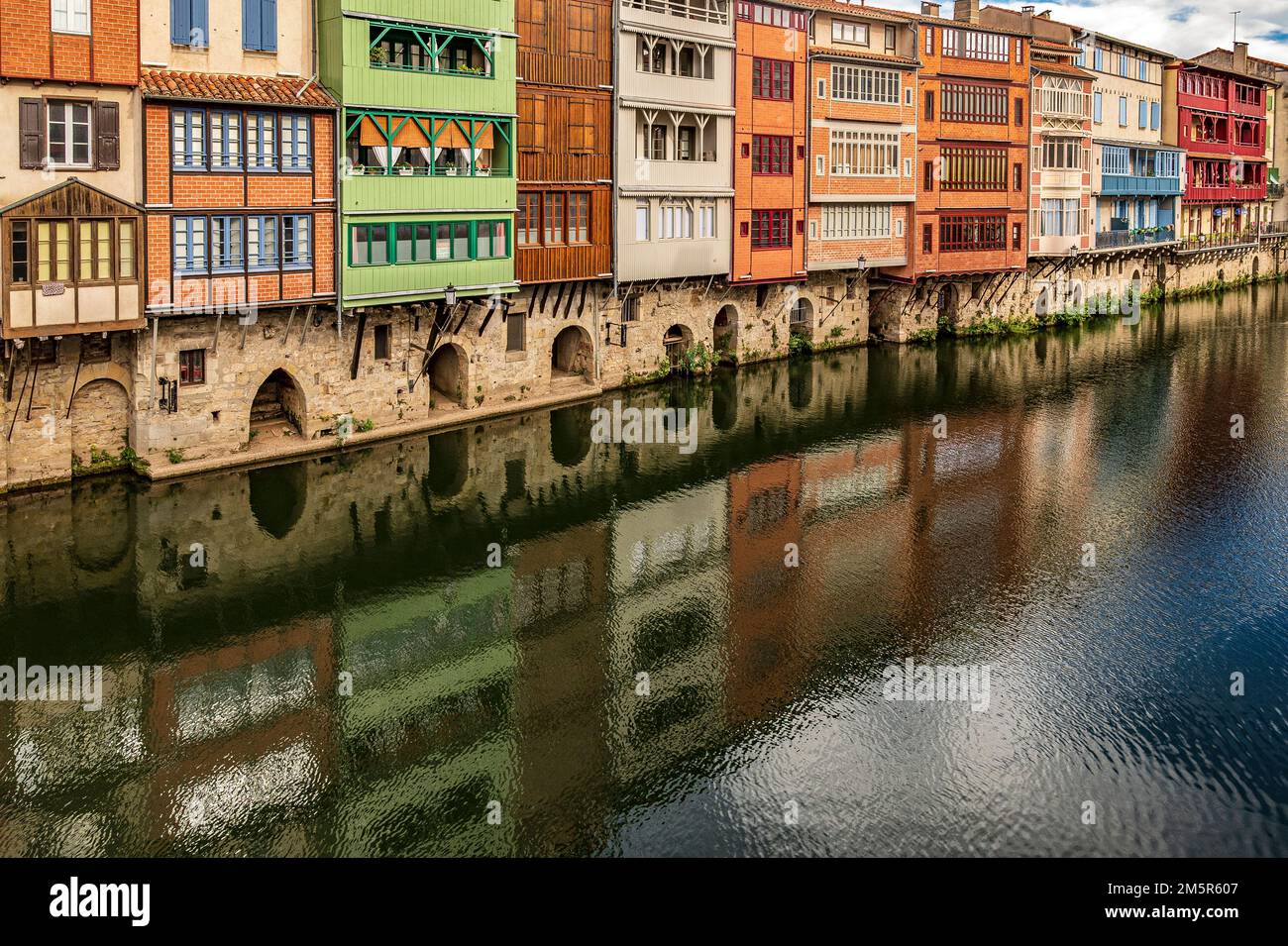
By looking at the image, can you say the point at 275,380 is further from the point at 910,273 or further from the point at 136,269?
the point at 910,273

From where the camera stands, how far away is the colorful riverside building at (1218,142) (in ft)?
331

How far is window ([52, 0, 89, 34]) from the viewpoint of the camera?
1444 inches

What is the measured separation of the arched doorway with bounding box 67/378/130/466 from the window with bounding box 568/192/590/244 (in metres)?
19.9

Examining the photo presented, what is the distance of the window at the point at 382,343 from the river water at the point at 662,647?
346 centimetres

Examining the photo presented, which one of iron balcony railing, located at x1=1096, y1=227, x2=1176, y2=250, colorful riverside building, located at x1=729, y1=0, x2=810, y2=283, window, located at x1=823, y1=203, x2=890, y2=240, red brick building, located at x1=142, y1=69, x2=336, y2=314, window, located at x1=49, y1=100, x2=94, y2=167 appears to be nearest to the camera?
window, located at x1=49, y1=100, x2=94, y2=167

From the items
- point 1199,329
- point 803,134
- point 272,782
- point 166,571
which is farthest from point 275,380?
point 1199,329

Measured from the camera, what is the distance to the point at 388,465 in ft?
148

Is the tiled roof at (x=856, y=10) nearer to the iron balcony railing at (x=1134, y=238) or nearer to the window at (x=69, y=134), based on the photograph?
the iron balcony railing at (x=1134, y=238)

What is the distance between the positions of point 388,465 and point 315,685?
1702 centimetres

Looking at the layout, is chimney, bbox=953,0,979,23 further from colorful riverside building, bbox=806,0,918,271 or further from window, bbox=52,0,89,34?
window, bbox=52,0,89,34

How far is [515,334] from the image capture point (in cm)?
5394

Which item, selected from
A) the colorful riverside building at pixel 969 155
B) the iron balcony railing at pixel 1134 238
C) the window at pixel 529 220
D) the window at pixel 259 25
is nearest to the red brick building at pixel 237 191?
the window at pixel 259 25

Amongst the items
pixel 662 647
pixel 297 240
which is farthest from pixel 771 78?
pixel 662 647

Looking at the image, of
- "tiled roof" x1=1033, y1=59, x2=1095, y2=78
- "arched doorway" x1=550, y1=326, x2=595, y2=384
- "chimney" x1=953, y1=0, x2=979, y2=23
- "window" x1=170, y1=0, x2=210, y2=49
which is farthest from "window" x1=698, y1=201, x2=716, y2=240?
"tiled roof" x1=1033, y1=59, x2=1095, y2=78
